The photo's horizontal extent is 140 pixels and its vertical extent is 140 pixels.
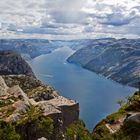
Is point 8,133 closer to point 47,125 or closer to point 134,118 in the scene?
point 47,125

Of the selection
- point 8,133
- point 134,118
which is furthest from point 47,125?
point 134,118

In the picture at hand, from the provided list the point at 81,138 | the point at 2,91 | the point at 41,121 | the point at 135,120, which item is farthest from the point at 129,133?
the point at 2,91

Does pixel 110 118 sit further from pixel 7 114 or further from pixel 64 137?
pixel 7 114

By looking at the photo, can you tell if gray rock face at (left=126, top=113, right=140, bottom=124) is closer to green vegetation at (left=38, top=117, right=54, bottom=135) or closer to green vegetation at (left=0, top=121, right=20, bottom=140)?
green vegetation at (left=38, top=117, right=54, bottom=135)

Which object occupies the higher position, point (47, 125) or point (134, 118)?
point (134, 118)

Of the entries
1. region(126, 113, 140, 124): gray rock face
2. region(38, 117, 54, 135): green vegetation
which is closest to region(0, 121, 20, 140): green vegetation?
region(38, 117, 54, 135): green vegetation

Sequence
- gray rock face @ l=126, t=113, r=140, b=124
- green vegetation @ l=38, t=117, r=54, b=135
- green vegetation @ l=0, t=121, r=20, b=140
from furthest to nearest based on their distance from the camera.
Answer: green vegetation @ l=38, t=117, r=54, b=135, green vegetation @ l=0, t=121, r=20, b=140, gray rock face @ l=126, t=113, r=140, b=124

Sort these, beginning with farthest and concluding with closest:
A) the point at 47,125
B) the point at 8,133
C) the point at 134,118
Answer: the point at 47,125, the point at 8,133, the point at 134,118

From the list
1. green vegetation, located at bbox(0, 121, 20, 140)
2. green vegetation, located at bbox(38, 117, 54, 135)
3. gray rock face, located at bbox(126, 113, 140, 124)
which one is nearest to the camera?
gray rock face, located at bbox(126, 113, 140, 124)

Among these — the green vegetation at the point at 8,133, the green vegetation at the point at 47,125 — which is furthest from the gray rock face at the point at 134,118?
the green vegetation at the point at 8,133

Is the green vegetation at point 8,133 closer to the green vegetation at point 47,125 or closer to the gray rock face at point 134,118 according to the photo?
the green vegetation at point 47,125

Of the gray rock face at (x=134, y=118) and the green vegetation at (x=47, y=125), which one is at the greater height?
the gray rock face at (x=134, y=118)

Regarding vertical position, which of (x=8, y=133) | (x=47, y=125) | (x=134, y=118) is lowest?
(x=47, y=125)
